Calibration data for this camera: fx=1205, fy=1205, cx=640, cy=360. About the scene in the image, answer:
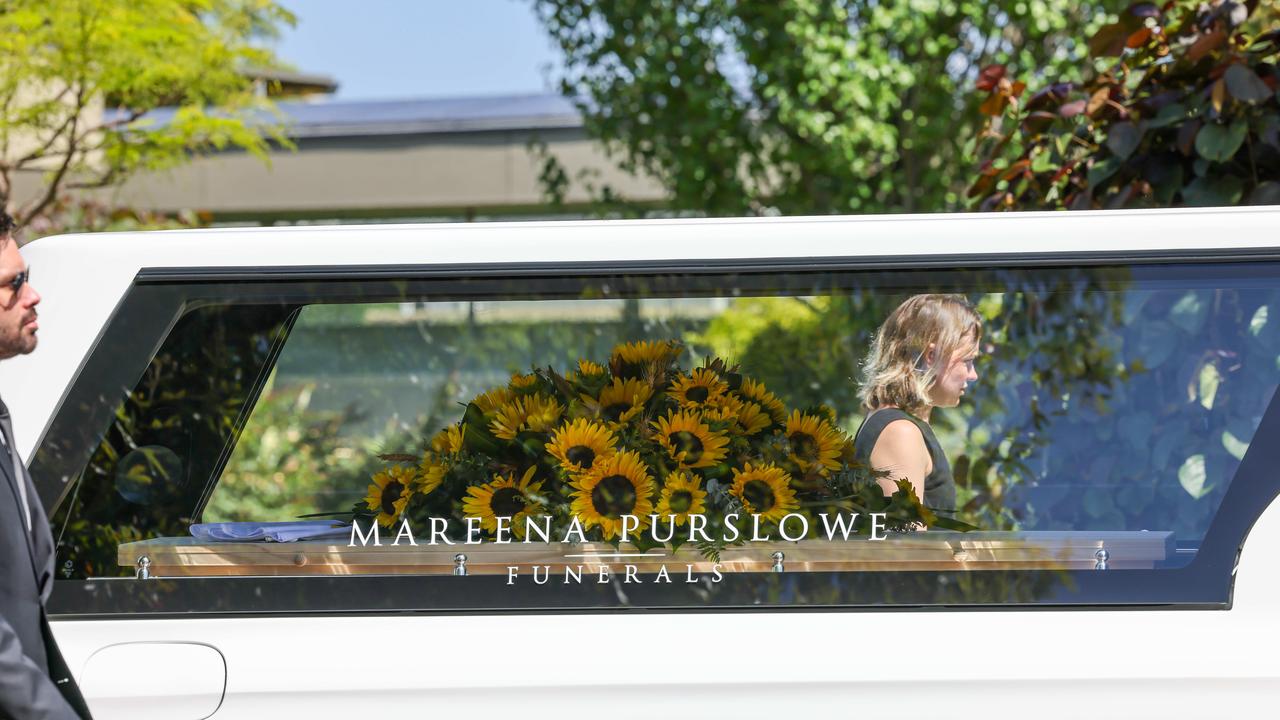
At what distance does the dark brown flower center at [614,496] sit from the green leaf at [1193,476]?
1981 mm

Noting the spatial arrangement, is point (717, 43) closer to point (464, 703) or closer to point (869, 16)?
point (869, 16)

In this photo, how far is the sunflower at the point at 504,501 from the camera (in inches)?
87.9

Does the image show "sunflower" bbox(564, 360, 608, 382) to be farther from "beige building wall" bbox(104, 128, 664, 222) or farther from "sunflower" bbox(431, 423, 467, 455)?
"beige building wall" bbox(104, 128, 664, 222)

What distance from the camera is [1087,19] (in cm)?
752

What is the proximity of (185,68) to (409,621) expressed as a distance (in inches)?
228

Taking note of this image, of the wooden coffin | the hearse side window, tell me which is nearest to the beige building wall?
the hearse side window

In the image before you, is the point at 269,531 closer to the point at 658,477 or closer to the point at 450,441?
the point at 450,441

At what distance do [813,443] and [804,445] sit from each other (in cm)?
3

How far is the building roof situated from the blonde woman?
8.73m

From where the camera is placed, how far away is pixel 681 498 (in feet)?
7.32

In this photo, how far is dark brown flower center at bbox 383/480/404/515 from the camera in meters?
2.33

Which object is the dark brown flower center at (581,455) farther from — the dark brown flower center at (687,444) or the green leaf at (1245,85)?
the green leaf at (1245,85)

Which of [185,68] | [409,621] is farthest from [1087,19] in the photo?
[409,621]

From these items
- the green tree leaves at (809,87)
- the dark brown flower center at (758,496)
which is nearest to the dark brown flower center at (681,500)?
the dark brown flower center at (758,496)
